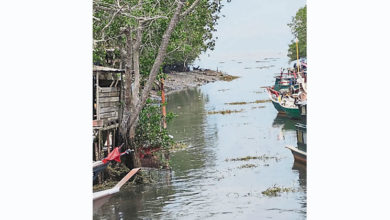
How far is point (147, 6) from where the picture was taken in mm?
7473

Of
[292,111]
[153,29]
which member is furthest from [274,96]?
[153,29]

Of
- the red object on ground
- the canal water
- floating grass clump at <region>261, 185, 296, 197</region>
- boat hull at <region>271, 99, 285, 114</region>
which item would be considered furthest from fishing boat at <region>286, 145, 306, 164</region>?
boat hull at <region>271, 99, 285, 114</region>

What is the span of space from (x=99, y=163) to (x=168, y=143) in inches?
64.3

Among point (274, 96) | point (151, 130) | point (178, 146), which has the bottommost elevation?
point (178, 146)

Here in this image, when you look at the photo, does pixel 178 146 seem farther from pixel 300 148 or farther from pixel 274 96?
pixel 274 96

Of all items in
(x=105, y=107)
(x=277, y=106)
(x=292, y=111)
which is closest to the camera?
(x=105, y=107)

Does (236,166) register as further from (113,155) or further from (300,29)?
(300,29)

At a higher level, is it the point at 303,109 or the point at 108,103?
the point at 108,103

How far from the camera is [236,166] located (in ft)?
29.5

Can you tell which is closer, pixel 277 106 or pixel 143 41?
pixel 143 41

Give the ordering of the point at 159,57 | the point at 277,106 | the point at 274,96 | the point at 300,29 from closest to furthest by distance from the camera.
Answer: the point at 300,29 < the point at 159,57 < the point at 277,106 < the point at 274,96

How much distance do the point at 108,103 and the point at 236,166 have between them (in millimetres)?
1884

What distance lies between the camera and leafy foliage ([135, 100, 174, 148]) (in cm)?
922
